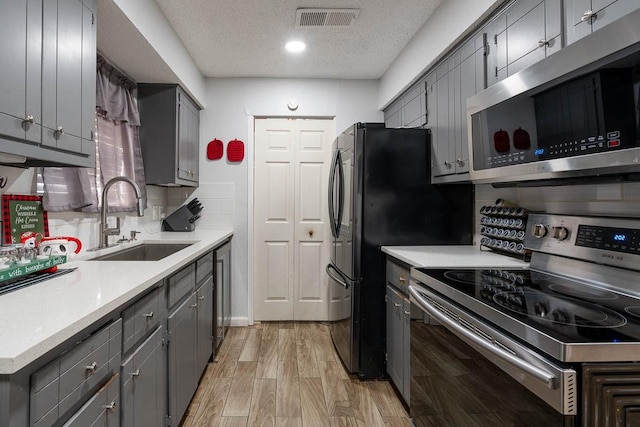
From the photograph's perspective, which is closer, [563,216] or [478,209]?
[563,216]

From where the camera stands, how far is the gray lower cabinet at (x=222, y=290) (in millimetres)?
2699

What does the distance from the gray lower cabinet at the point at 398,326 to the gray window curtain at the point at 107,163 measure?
71.8 inches

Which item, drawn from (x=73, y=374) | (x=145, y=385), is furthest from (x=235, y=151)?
(x=73, y=374)

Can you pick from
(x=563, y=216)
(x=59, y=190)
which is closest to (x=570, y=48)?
(x=563, y=216)

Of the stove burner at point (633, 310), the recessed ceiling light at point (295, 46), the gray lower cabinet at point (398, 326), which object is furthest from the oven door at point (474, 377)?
the recessed ceiling light at point (295, 46)

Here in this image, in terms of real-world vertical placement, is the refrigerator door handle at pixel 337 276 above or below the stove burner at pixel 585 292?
below

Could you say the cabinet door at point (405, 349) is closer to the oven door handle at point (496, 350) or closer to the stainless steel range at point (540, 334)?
the stainless steel range at point (540, 334)

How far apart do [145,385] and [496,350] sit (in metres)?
1.22

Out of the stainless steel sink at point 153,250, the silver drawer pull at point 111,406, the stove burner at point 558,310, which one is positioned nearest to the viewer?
the stove burner at point 558,310

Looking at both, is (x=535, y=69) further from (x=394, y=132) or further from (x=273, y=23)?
(x=273, y=23)

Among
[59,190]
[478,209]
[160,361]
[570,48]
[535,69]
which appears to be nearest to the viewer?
[570,48]

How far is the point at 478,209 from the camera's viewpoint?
2334 millimetres

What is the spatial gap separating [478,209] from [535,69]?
118cm

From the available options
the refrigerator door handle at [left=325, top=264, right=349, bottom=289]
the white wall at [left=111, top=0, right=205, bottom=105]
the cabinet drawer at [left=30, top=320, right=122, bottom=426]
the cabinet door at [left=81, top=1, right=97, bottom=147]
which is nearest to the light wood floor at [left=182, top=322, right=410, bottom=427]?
the refrigerator door handle at [left=325, top=264, right=349, bottom=289]
